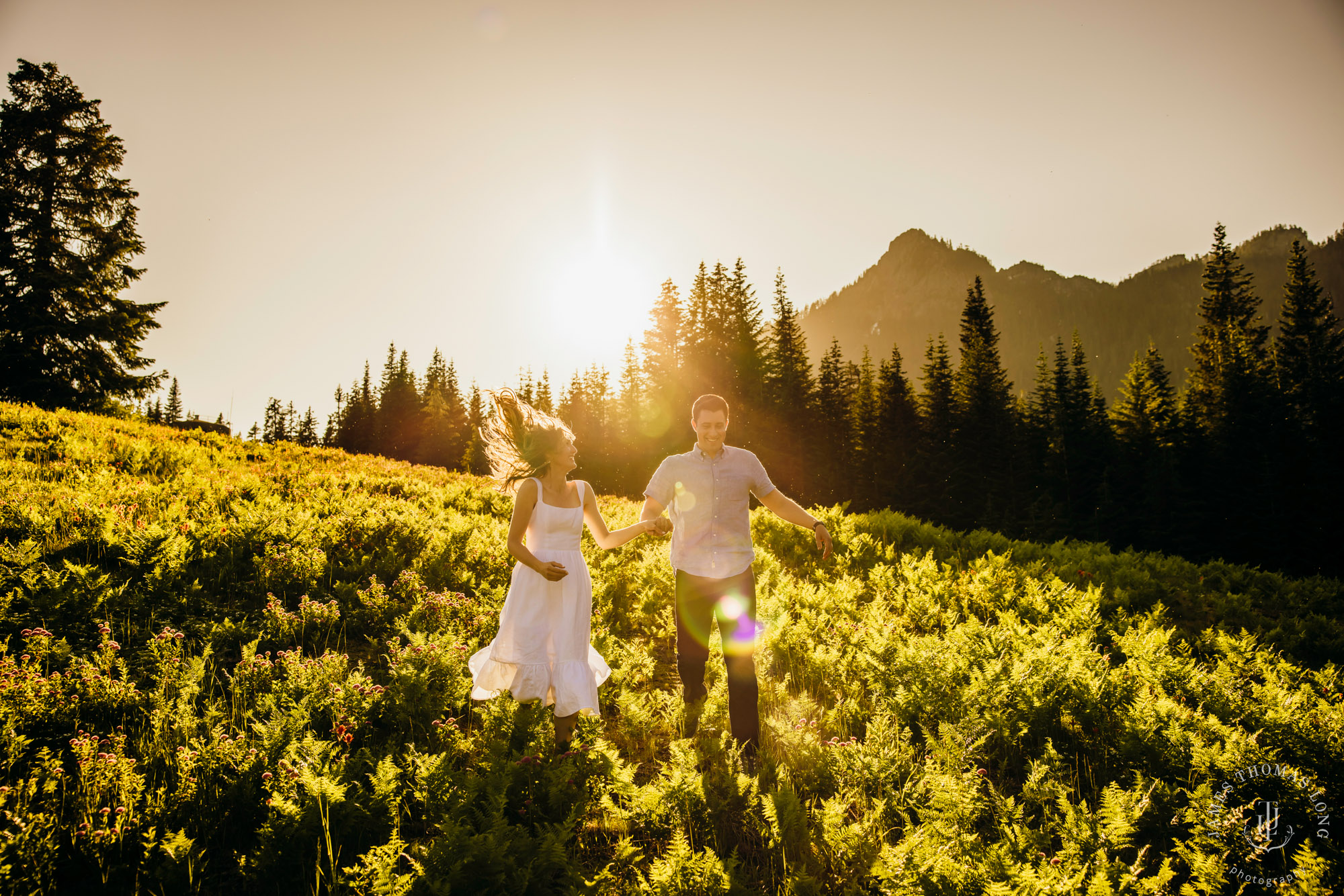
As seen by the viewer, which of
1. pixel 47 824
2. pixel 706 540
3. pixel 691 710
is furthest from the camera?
pixel 691 710

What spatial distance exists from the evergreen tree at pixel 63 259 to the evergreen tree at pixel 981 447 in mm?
53483

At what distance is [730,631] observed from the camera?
4.75 meters

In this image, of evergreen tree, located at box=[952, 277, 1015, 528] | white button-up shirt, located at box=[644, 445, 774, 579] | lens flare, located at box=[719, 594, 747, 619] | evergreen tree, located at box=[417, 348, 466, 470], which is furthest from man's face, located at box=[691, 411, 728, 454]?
evergreen tree, located at box=[417, 348, 466, 470]

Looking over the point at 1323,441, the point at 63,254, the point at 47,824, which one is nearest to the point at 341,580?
the point at 47,824

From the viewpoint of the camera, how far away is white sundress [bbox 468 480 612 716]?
179 inches

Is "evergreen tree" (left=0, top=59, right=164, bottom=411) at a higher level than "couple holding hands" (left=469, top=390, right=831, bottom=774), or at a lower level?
higher

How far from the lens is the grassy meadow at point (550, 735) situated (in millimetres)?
3131

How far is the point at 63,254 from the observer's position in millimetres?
23672

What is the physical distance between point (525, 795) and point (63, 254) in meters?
33.6

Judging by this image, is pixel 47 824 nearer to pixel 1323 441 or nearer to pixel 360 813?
pixel 360 813

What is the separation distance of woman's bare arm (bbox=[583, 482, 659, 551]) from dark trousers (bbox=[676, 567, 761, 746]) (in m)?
0.54

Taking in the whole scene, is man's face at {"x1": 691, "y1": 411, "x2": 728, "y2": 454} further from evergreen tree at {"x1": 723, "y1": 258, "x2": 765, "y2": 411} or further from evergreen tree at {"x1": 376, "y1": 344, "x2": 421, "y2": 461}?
evergreen tree at {"x1": 376, "y1": 344, "x2": 421, "y2": 461}

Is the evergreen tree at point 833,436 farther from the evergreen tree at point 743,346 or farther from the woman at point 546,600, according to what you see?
the woman at point 546,600

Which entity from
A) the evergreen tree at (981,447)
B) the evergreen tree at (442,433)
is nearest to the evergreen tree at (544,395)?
the evergreen tree at (442,433)
